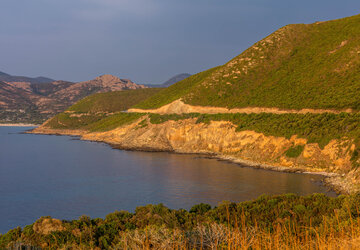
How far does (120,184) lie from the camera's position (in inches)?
1756

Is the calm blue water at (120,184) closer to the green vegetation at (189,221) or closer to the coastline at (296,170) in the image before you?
the coastline at (296,170)

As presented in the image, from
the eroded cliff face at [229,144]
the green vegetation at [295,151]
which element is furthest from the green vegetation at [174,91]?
the green vegetation at [295,151]

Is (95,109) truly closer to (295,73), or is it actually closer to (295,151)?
(295,73)

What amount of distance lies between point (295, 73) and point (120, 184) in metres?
50.3

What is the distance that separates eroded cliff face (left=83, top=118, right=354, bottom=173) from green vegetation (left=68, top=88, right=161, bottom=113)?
5544 centimetres

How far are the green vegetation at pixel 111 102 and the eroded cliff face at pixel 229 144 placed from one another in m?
55.4

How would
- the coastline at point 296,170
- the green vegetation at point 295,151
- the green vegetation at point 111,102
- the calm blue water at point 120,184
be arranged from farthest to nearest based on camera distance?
the green vegetation at point 111,102, the green vegetation at point 295,151, the coastline at point 296,170, the calm blue water at point 120,184

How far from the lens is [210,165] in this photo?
180 feet

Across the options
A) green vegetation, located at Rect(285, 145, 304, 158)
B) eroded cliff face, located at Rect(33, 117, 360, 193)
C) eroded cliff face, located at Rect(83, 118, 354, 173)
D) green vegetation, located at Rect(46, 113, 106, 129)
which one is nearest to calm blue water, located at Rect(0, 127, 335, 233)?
eroded cliff face, located at Rect(33, 117, 360, 193)

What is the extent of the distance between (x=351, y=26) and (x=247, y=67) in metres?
26.8

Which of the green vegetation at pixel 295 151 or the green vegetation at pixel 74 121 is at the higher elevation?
the green vegetation at pixel 74 121

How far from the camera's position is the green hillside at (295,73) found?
207ft

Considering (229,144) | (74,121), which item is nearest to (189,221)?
(229,144)

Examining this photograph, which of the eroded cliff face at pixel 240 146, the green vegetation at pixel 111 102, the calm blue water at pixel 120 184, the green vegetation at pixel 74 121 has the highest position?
the green vegetation at pixel 111 102
